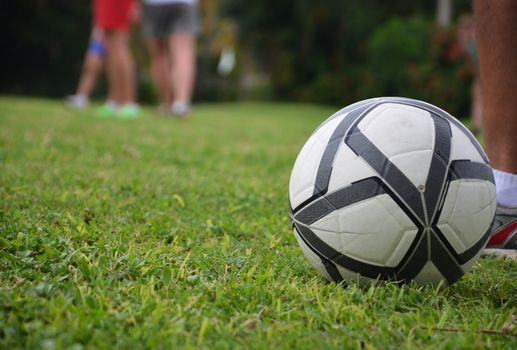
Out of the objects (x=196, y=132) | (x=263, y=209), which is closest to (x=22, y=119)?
(x=196, y=132)

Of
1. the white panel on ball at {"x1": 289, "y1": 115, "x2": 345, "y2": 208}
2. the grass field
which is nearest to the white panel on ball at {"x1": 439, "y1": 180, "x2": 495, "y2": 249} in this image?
the grass field

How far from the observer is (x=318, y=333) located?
164 cm

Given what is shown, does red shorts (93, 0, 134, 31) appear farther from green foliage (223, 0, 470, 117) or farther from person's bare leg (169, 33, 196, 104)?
green foliage (223, 0, 470, 117)

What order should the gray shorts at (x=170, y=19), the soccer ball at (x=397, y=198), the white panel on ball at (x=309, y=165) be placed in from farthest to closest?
the gray shorts at (x=170, y=19), the white panel on ball at (x=309, y=165), the soccer ball at (x=397, y=198)

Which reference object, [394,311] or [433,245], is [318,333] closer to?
[394,311]

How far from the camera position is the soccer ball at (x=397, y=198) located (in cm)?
188

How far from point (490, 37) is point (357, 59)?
964 inches

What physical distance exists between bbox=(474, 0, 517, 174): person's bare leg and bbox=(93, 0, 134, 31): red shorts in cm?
655

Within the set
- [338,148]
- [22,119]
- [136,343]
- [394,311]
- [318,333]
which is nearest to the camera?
[136,343]

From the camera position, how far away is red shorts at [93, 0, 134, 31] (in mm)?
8180

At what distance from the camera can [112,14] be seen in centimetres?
820

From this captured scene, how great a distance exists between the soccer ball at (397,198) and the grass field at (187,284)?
107 mm

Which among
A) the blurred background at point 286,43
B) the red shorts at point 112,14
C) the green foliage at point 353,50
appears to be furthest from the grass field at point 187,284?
the blurred background at point 286,43

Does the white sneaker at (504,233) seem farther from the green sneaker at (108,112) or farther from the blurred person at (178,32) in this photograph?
the green sneaker at (108,112)
